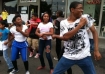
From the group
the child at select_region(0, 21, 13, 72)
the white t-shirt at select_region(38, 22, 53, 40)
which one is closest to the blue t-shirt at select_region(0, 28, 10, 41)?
the child at select_region(0, 21, 13, 72)

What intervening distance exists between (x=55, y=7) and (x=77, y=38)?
27.7 ft

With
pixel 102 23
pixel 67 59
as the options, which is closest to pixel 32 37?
pixel 67 59

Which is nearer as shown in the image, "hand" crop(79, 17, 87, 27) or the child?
"hand" crop(79, 17, 87, 27)

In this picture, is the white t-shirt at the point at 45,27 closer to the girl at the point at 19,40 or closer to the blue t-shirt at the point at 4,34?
the girl at the point at 19,40

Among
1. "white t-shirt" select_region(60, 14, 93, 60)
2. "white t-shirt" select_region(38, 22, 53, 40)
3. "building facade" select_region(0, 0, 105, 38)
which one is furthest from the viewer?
"building facade" select_region(0, 0, 105, 38)

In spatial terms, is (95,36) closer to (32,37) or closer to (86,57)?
(86,57)

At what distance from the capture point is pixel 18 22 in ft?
13.4

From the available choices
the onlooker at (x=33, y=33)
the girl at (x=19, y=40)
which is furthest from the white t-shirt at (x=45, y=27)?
the onlooker at (x=33, y=33)

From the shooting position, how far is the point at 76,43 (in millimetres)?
2680

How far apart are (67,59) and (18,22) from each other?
1.82 meters

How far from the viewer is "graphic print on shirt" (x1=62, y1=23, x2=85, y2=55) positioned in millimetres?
2645

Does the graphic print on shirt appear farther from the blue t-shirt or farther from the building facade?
the building facade

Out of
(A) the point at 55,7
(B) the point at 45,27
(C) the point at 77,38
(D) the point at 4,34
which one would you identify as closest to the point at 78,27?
(C) the point at 77,38

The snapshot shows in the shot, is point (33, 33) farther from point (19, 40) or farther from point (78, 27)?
point (78, 27)
